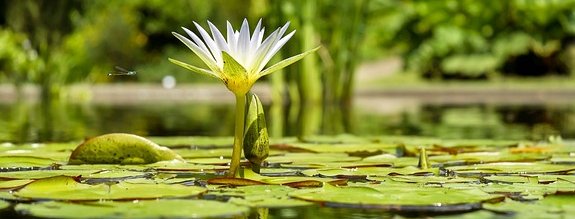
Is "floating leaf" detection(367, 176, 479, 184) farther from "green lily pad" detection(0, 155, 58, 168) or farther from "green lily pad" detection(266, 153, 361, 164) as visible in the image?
"green lily pad" detection(0, 155, 58, 168)

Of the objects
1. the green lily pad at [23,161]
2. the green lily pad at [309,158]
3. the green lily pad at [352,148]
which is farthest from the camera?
the green lily pad at [352,148]

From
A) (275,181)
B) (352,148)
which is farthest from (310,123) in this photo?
(275,181)

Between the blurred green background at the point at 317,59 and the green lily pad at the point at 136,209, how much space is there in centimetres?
366

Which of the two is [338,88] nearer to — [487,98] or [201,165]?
[487,98]

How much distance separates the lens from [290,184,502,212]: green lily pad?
2.74 m

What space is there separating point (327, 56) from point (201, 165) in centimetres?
813

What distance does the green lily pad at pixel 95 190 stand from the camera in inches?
111

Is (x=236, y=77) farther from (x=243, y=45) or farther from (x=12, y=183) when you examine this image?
(x=12, y=183)

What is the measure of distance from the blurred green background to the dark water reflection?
2 cm

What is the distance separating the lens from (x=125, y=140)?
3945mm

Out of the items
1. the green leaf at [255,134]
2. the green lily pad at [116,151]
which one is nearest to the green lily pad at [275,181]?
the green leaf at [255,134]

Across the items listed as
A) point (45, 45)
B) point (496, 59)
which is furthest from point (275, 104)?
point (496, 59)

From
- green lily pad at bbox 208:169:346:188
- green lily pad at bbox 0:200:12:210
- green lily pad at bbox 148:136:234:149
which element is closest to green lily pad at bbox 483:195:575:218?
green lily pad at bbox 208:169:346:188

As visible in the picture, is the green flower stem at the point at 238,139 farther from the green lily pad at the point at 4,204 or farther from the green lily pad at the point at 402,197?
the green lily pad at the point at 4,204
